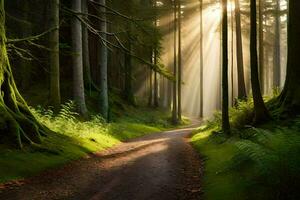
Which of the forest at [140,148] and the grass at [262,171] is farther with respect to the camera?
the forest at [140,148]

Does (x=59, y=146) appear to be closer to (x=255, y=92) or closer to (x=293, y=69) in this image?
(x=255, y=92)

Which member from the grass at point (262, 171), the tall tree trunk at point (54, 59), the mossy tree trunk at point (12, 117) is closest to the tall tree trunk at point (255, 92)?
the grass at point (262, 171)

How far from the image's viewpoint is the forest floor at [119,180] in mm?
9406

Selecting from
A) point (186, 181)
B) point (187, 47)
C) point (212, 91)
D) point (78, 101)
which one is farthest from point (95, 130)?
point (212, 91)

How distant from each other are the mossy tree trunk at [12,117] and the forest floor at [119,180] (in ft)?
5.46

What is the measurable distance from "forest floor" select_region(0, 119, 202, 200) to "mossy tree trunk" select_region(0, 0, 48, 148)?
5.46ft

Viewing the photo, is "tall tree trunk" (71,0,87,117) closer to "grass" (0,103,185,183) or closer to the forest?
the forest

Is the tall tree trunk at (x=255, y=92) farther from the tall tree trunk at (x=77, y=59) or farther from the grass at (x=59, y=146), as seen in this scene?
the tall tree trunk at (x=77, y=59)

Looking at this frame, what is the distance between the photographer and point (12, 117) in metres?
12.8

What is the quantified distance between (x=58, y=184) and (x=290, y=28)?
10438 millimetres

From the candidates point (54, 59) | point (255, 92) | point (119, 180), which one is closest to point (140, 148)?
point (255, 92)

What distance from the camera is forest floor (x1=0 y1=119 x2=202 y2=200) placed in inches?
370

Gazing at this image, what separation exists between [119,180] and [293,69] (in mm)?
7931

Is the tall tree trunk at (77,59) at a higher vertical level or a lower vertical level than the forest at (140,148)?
higher
